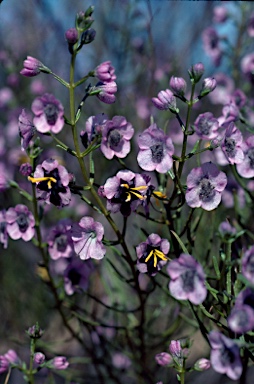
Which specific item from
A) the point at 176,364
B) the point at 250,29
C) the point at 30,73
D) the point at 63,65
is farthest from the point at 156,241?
the point at 63,65

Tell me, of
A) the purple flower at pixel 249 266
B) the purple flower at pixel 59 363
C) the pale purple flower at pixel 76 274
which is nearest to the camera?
the purple flower at pixel 249 266

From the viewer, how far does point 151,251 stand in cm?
127

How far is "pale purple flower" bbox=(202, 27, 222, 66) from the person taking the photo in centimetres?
267

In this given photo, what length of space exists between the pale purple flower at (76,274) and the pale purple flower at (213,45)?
149 centimetres

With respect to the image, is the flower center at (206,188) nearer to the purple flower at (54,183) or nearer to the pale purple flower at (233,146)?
the pale purple flower at (233,146)

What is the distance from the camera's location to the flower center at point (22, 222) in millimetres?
1527

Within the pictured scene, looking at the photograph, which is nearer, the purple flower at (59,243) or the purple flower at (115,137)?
the purple flower at (115,137)

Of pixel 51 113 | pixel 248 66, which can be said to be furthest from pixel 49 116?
pixel 248 66

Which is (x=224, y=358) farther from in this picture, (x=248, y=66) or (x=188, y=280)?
(x=248, y=66)

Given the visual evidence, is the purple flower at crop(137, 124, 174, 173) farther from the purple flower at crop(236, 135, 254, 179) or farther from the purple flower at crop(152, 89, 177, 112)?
the purple flower at crop(236, 135, 254, 179)

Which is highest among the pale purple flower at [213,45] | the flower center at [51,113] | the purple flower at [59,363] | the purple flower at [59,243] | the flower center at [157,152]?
the pale purple flower at [213,45]

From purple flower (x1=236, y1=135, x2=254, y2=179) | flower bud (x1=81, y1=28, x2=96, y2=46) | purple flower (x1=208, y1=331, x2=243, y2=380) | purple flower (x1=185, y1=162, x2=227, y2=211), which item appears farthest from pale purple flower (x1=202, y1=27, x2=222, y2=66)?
purple flower (x1=208, y1=331, x2=243, y2=380)

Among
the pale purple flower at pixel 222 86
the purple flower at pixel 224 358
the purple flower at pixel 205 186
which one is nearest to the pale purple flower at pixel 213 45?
the pale purple flower at pixel 222 86

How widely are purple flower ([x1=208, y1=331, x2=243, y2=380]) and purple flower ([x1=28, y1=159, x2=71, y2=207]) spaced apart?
0.49m
